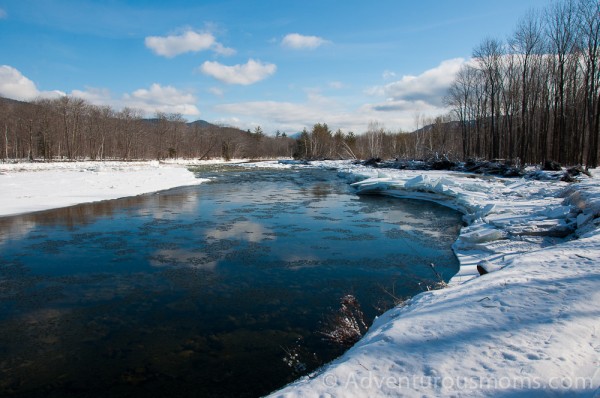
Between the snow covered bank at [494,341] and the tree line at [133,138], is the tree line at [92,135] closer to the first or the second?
the tree line at [133,138]

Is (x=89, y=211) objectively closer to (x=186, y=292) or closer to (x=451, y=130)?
(x=186, y=292)

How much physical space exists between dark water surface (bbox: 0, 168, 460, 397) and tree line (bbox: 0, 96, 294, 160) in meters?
A: 52.9

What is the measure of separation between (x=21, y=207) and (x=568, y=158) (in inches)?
1441

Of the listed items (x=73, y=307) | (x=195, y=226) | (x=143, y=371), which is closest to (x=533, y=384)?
(x=143, y=371)

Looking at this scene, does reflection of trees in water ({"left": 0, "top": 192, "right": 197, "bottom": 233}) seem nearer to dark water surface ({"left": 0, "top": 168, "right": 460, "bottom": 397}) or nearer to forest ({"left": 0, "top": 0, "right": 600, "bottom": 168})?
dark water surface ({"left": 0, "top": 168, "right": 460, "bottom": 397})

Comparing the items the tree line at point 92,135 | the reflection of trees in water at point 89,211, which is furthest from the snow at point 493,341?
the tree line at point 92,135

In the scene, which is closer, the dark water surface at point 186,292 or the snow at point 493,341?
the snow at point 493,341

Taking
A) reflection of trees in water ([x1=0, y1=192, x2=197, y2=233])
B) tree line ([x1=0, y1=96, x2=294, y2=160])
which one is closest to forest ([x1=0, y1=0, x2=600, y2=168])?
tree line ([x1=0, y1=96, x2=294, y2=160])

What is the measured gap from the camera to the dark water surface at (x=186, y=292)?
3562mm

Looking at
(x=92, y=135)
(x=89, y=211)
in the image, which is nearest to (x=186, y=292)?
(x=89, y=211)

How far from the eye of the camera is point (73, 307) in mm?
5055

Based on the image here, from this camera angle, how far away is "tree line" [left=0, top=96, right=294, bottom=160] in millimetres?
58969

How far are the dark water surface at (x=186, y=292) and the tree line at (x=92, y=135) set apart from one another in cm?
5290

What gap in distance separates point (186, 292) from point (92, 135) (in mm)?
Answer: 72453
